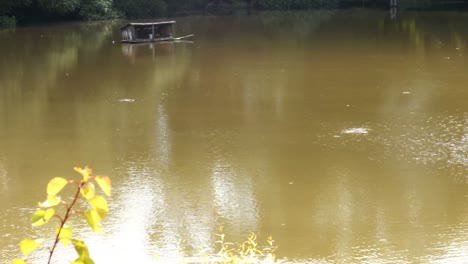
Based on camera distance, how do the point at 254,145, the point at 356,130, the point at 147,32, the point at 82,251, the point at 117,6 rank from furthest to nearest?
the point at 117,6 < the point at 147,32 < the point at 356,130 < the point at 254,145 < the point at 82,251

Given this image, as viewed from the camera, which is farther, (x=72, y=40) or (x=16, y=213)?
(x=72, y=40)

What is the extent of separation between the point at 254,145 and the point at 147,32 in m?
13.3

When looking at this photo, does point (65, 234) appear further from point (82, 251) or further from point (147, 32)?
point (147, 32)

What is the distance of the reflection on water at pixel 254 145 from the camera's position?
24.3ft

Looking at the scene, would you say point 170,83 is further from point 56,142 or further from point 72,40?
point 72,40

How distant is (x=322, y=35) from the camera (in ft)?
77.6

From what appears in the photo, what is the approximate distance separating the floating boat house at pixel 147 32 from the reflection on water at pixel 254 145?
2.06 metres

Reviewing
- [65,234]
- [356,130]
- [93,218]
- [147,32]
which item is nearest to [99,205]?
[93,218]

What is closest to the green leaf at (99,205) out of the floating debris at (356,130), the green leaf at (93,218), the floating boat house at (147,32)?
the green leaf at (93,218)

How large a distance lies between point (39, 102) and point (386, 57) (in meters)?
8.07

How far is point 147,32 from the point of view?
2319cm

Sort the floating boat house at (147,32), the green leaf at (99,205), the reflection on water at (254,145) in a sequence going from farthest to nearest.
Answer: the floating boat house at (147,32) < the reflection on water at (254,145) < the green leaf at (99,205)

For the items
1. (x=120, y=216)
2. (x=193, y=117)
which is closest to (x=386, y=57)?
(x=193, y=117)

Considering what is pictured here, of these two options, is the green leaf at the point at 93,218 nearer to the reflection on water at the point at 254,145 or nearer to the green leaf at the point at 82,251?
the green leaf at the point at 82,251
